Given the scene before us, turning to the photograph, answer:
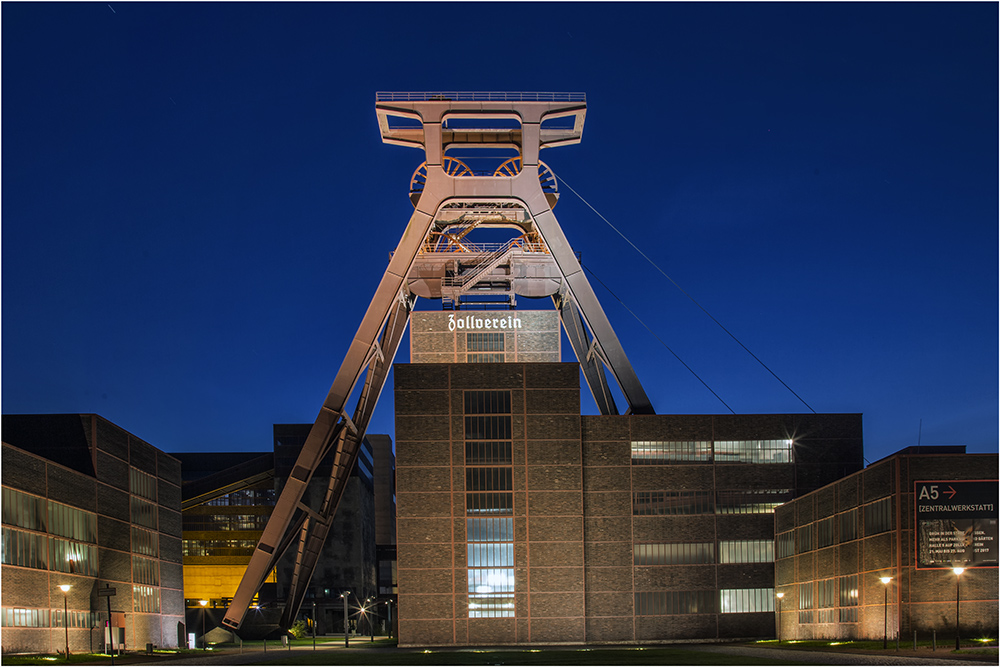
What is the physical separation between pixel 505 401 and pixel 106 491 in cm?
2049

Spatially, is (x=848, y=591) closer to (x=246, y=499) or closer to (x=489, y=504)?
(x=489, y=504)

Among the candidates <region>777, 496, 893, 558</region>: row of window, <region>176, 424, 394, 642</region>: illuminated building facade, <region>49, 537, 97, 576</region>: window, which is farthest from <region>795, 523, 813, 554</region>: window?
<region>176, 424, 394, 642</region>: illuminated building facade

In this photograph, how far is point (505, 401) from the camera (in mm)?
52094

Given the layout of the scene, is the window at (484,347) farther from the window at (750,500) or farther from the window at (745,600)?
the window at (745,600)

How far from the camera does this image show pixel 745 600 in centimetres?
5159

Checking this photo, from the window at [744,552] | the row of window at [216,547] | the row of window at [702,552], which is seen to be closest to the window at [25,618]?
the row of window at [702,552]

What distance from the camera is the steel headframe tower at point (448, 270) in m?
53.6

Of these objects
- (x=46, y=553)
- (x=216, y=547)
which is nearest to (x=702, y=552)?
(x=46, y=553)

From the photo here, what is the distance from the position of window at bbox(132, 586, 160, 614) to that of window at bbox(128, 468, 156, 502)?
4849mm

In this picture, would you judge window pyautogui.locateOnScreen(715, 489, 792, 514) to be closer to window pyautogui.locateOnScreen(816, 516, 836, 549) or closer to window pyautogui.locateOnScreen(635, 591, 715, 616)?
window pyautogui.locateOnScreen(635, 591, 715, 616)

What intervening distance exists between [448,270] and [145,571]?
24619 mm

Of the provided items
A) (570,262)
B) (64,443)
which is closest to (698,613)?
(570,262)

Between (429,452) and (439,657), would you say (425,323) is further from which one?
(439,657)

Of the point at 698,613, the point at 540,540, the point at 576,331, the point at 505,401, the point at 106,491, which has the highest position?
the point at 576,331
